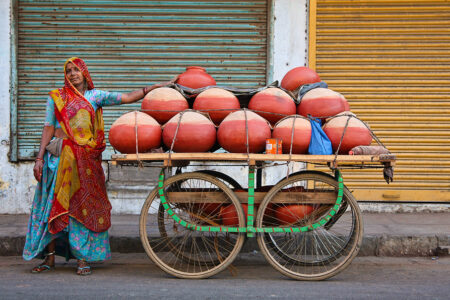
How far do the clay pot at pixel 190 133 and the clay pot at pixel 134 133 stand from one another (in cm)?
9

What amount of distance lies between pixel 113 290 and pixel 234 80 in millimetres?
4048

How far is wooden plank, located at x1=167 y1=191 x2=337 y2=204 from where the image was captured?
3.88 m

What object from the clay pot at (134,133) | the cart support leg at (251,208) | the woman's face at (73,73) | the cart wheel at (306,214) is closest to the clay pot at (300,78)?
the cart wheel at (306,214)

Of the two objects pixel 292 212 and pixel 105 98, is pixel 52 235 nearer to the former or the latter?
pixel 105 98

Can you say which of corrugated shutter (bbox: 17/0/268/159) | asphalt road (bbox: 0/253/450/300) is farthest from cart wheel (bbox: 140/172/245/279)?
corrugated shutter (bbox: 17/0/268/159)

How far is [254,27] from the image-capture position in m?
6.88

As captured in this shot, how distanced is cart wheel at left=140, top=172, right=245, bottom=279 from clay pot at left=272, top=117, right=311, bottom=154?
0.59 metres

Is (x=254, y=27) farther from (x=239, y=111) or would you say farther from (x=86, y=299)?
(x=86, y=299)

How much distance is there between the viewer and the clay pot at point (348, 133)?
12.5 feet

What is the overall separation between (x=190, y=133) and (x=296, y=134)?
83 centimetres

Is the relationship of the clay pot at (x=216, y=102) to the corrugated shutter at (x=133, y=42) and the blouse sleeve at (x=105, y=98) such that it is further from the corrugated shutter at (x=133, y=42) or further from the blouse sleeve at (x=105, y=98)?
the corrugated shutter at (x=133, y=42)

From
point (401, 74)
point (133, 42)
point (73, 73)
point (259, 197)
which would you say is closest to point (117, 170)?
point (133, 42)

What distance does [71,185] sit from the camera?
4035 millimetres

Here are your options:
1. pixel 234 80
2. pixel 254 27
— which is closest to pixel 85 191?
pixel 234 80
